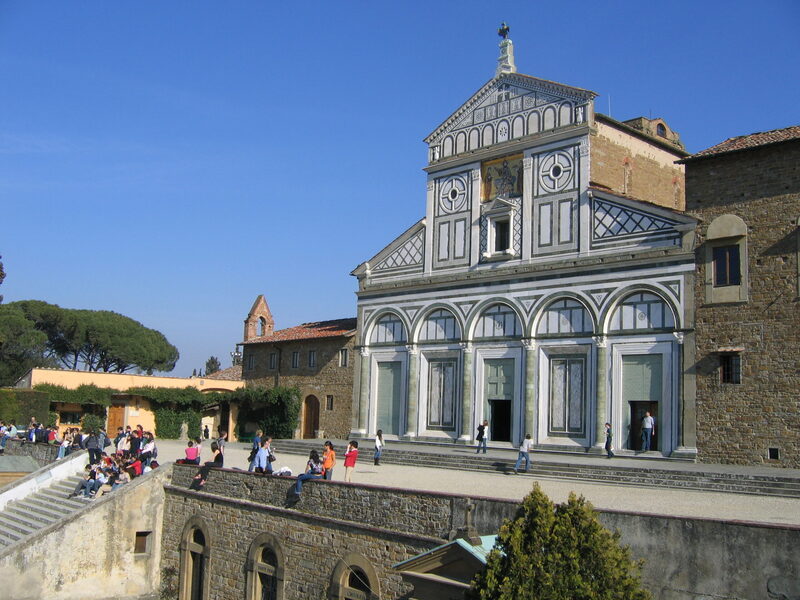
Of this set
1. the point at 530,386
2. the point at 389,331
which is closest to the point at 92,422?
the point at 389,331

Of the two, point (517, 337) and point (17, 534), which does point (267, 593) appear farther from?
point (517, 337)

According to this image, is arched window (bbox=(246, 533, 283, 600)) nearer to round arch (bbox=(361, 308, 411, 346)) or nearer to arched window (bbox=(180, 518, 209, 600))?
arched window (bbox=(180, 518, 209, 600))

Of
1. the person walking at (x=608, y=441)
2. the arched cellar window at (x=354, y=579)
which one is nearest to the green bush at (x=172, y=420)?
the person walking at (x=608, y=441)

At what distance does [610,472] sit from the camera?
2362cm

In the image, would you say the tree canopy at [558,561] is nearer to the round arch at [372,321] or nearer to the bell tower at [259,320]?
the round arch at [372,321]

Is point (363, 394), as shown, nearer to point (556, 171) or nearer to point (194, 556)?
point (556, 171)

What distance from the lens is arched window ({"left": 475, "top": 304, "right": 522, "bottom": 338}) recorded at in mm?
30609

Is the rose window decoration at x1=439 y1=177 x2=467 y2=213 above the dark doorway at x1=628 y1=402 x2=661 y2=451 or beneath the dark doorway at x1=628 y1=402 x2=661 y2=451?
above

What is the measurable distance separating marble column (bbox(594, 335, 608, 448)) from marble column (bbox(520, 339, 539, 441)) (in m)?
2.52

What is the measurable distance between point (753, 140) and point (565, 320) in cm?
836

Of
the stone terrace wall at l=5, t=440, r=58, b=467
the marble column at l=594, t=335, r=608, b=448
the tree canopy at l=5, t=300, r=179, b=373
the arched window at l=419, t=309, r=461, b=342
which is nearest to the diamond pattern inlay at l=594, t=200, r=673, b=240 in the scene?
the marble column at l=594, t=335, r=608, b=448

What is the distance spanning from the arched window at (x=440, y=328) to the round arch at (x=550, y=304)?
3.43m

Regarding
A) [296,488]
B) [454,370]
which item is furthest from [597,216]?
[296,488]

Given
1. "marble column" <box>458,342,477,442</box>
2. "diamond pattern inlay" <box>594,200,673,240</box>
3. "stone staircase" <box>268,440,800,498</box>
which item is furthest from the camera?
"marble column" <box>458,342,477,442</box>
